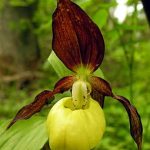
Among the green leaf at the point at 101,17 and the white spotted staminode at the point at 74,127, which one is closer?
the white spotted staminode at the point at 74,127

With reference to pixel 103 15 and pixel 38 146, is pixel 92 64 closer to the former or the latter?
pixel 38 146

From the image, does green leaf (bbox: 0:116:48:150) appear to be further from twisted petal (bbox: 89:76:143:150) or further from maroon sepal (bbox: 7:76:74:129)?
twisted petal (bbox: 89:76:143:150)

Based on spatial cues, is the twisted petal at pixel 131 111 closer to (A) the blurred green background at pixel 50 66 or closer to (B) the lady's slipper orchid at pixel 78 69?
(B) the lady's slipper orchid at pixel 78 69

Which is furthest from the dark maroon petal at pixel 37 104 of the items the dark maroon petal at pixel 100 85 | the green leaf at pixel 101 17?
the green leaf at pixel 101 17

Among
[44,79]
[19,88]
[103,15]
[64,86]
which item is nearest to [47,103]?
[64,86]

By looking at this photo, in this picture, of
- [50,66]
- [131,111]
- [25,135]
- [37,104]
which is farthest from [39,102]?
[50,66]

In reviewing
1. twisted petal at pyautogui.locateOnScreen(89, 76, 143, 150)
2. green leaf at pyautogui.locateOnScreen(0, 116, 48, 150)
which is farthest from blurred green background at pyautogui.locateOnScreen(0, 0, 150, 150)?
twisted petal at pyautogui.locateOnScreen(89, 76, 143, 150)

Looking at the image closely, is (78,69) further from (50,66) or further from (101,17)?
(50,66)
